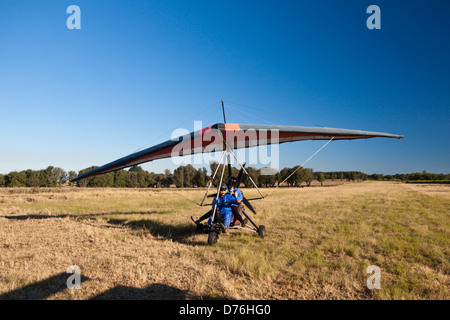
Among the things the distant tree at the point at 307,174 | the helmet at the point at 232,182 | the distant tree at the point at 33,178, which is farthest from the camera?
the distant tree at the point at 33,178

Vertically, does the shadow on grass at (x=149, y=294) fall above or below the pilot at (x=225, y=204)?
below

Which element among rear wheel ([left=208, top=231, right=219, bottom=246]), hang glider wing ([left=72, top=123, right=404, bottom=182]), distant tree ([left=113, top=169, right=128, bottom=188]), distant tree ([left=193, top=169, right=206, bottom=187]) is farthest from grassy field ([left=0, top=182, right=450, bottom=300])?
distant tree ([left=113, top=169, right=128, bottom=188])

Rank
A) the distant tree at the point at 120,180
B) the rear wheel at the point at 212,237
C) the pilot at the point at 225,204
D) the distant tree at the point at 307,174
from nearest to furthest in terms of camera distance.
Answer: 1. the rear wheel at the point at 212,237
2. the pilot at the point at 225,204
3. the distant tree at the point at 307,174
4. the distant tree at the point at 120,180

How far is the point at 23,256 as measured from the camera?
482cm

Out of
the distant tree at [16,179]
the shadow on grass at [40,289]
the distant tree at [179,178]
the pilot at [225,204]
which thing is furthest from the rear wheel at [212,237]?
the distant tree at [16,179]

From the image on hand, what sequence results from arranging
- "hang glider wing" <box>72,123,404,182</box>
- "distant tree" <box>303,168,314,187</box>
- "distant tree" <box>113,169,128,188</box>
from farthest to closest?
"distant tree" <box>113,169,128,188</box> < "distant tree" <box>303,168,314,187</box> < "hang glider wing" <box>72,123,404,182</box>

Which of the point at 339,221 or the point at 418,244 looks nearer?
the point at 418,244

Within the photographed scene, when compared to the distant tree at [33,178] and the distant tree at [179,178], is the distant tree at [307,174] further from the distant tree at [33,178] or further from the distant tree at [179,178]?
the distant tree at [33,178]

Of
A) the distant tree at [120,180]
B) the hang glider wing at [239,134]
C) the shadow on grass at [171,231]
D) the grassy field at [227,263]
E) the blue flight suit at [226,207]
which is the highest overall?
the hang glider wing at [239,134]

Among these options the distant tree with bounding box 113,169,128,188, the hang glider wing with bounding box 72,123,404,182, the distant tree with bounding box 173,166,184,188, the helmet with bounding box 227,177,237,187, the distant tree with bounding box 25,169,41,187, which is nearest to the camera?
the hang glider wing with bounding box 72,123,404,182

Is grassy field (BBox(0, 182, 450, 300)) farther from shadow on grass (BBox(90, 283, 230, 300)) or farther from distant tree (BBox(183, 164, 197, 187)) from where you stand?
distant tree (BBox(183, 164, 197, 187))
